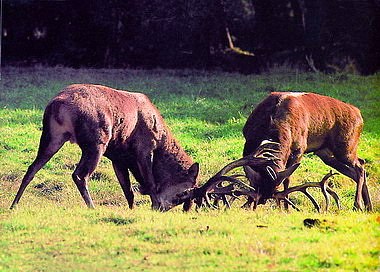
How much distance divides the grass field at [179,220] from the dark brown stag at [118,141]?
359 mm

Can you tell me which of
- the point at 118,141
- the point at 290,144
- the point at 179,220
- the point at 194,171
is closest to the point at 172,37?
the point at 194,171

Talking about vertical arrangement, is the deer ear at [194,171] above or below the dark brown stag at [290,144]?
below

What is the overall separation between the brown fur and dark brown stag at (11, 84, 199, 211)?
3.43 ft

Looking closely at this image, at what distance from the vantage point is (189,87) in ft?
70.3

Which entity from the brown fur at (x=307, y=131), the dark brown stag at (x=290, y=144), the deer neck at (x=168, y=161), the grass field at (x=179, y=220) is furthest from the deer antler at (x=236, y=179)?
the deer neck at (x=168, y=161)

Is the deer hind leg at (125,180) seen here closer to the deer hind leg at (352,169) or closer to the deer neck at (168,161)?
the deer neck at (168,161)

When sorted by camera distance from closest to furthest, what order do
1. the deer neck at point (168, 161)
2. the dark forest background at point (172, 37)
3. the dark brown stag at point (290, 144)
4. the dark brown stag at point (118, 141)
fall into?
the dark brown stag at point (118, 141) → the dark brown stag at point (290, 144) → the deer neck at point (168, 161) → the dark forest background at point (172, 37)

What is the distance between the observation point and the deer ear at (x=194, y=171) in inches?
523

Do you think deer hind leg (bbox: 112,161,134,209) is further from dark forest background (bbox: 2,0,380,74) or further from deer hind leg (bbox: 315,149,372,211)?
dark forest background (bbox: 2,0,380,74)

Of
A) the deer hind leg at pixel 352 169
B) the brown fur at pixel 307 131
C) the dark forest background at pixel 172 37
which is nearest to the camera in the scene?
the brown fur at pixel 307 131

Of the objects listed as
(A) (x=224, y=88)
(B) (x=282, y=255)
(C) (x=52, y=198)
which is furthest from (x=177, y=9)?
(B) (x=282, y=255)

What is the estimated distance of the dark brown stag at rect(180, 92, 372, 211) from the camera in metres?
12.4

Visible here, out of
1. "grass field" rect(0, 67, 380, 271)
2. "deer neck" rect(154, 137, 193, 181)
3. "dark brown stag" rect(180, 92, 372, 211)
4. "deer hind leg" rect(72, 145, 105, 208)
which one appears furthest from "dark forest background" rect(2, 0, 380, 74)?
"deer hind leg" rect(72, 145, 105, 208)

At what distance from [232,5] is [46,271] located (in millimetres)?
17455
